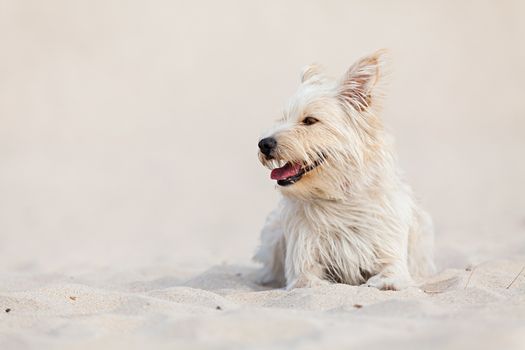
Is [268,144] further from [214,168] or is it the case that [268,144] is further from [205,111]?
[205,111]

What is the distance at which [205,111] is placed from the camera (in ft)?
70.3

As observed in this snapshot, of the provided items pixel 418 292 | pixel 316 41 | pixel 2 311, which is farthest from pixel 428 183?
pixel 2 311

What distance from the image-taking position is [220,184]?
1730 cm

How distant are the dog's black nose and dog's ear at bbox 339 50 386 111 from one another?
65 centimetres

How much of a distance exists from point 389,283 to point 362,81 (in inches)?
56.8

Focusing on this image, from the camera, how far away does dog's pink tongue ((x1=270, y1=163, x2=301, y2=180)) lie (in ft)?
19.0

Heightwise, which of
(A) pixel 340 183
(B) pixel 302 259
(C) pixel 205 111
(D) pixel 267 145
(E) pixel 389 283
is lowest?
(E) pixel 389 283

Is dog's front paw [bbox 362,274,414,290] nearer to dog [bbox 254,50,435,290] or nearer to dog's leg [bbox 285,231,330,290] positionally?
dog [bbox 254,50,435,290]

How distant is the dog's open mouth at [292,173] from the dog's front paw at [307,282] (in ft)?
2.19

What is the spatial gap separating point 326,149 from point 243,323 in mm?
2269

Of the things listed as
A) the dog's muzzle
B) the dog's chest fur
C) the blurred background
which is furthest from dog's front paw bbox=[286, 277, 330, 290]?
the blurred background

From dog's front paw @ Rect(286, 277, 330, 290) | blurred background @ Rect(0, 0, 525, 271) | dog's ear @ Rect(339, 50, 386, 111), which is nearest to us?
dog's front paw @ Rect(286, 277, 330, 290)

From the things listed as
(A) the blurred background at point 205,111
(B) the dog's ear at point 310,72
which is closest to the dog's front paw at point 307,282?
(B) the dog's ear at point 310,72

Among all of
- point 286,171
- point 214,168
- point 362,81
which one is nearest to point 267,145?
point 286,171
